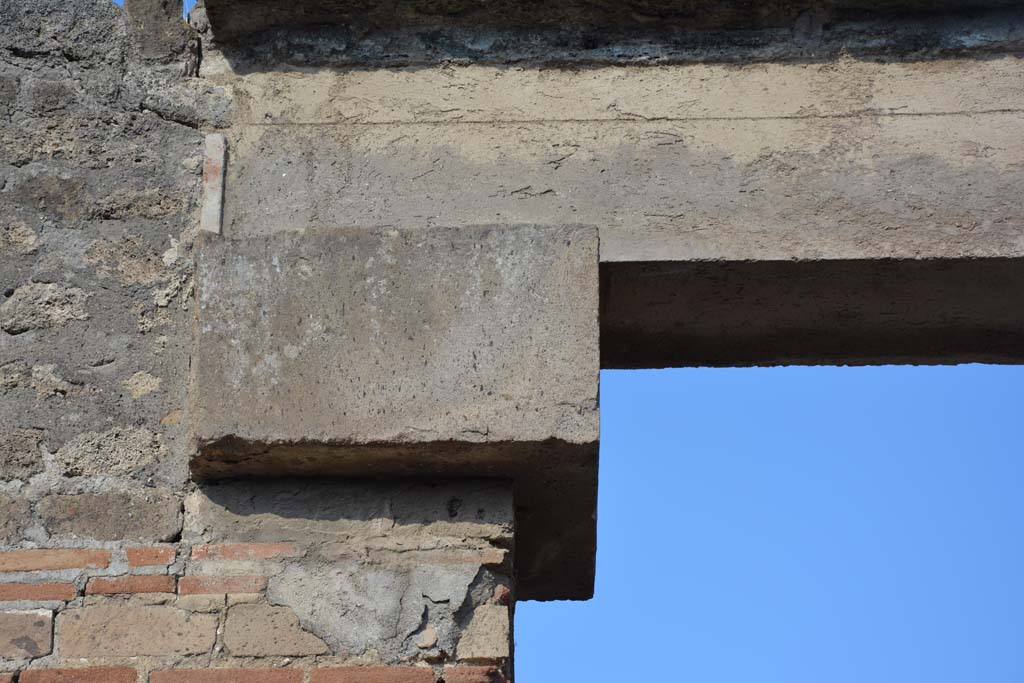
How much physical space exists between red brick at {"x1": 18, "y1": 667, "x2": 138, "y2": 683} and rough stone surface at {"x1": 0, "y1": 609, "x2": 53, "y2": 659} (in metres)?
0.04

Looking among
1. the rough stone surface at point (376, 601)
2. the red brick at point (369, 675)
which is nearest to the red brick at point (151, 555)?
the rough stone surface at point (376, 601)

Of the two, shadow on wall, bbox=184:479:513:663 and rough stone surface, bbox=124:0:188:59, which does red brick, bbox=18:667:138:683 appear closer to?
shadow on wall, bbox=184:479:513:663

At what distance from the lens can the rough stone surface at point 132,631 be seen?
3209mm

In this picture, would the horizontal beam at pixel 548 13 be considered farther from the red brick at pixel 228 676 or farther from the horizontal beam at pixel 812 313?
the red brick at pixel 228 676

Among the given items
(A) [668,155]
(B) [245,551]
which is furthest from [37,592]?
(A) [668,155]

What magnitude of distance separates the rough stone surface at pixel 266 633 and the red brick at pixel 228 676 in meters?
0.04

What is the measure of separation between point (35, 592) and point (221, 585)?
0.39m

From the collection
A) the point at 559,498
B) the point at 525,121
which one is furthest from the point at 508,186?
the point at 559,498

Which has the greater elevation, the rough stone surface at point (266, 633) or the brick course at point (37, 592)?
the brick course at point (37, 592)

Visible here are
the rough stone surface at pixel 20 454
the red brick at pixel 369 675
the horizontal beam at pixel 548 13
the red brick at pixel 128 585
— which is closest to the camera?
the red brick at pixel 369 675

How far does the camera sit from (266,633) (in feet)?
10.6

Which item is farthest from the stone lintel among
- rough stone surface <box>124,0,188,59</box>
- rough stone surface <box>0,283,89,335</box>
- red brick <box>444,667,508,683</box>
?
rough stone surface <box>124,0,188,59</box>

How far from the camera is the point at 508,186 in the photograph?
364 cm

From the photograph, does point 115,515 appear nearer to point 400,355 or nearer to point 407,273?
point 400,355
